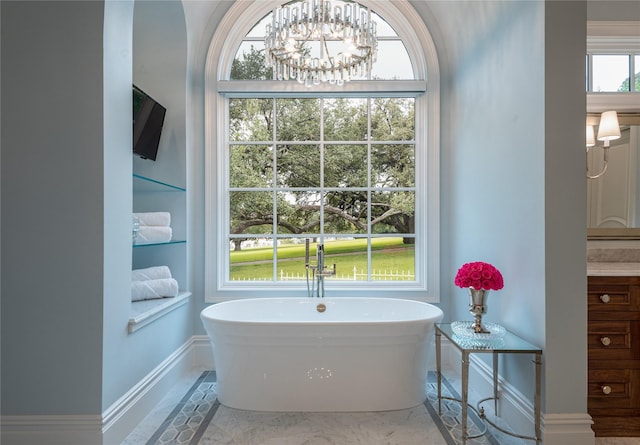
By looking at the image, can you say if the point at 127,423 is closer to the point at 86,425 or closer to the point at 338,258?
the point at 86,425

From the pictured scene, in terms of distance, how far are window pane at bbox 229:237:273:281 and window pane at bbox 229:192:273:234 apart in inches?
4.0

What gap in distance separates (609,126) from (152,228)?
319cm

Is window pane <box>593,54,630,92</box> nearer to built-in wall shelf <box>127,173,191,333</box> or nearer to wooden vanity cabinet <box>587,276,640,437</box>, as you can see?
wooden vanity cabinet <box>587,276,640,437</box>

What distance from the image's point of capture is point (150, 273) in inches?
111

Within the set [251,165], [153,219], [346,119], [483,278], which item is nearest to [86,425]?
[153,219]

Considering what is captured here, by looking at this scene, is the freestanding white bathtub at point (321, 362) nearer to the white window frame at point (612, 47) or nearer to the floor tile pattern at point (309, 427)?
the floor tile pattern at point (309, 427)

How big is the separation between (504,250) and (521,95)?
870 millimetres

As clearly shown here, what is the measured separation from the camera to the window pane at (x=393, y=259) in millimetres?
3490

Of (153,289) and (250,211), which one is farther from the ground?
(250,211)

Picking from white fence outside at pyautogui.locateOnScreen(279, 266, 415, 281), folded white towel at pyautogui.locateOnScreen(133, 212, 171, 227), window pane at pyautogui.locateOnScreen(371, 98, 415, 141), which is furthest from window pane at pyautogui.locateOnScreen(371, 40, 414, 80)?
folded white towel at pyautogui.locateOnScreen(133, 212, 171, 227)

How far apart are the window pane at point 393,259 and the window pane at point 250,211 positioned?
3.14 feet

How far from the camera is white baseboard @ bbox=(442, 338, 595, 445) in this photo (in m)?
1.92

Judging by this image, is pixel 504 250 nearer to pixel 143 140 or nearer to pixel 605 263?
pixel 605 263

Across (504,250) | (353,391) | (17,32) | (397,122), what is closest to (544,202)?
(504,250)
